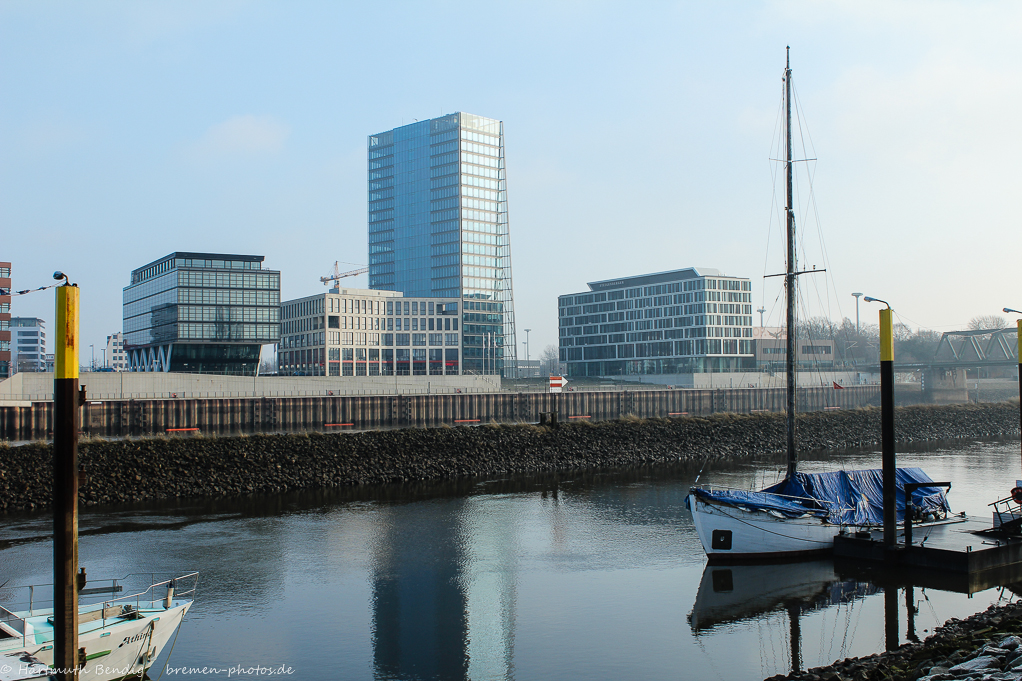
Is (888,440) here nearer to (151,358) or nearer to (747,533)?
(747,533)

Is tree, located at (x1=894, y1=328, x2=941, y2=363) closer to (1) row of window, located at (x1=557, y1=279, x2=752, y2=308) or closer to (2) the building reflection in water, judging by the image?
(1) row of window, located at (x1=557, y1=279, x2=752, y2=308)

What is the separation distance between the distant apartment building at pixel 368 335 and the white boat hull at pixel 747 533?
136424mm

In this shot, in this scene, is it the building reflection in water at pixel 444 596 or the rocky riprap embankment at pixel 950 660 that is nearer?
the rocky riprap embankment at pixel 950 660

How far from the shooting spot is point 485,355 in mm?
178750

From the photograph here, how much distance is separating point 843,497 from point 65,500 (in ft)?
92.4

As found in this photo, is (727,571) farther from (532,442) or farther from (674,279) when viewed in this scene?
(674,279)

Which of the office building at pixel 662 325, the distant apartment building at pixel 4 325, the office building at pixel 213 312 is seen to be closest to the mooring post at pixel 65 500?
the office building at pixel 213 312

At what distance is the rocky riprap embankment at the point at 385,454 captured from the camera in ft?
134

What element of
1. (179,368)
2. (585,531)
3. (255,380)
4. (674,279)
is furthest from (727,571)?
(674,279)

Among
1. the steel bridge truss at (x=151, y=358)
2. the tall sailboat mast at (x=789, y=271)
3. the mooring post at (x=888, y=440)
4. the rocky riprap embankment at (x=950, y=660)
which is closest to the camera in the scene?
the rocky riprap embankment at (x=950, y=660)

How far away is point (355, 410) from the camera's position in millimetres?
67875

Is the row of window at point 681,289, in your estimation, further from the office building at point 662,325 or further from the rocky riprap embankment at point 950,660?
the rocky riprap embankment at point 950,660

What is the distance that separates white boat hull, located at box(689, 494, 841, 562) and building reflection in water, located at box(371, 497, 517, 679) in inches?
291

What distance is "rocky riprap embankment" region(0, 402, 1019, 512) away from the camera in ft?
134
